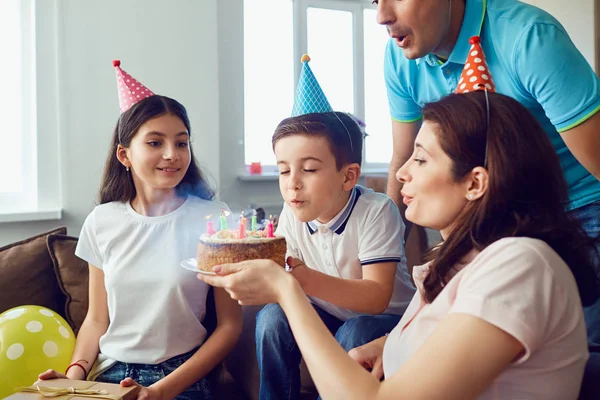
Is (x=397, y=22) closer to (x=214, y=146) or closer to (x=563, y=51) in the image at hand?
(x=563, y=51)

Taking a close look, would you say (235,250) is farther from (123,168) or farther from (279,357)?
(123,168)

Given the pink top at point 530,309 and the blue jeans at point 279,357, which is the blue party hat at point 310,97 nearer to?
the blue jeans at point 279,357

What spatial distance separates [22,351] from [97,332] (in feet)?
0.72

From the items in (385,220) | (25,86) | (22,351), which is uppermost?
(25,86)

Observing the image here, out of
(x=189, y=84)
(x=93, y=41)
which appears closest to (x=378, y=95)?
(x=189, y=84)

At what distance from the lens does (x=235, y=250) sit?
52.2 inches

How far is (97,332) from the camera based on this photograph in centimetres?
180

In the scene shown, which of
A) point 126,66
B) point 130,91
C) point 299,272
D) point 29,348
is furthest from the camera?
point 126,66

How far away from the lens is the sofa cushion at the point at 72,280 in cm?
219

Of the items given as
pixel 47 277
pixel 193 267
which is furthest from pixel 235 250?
pixel 47 277

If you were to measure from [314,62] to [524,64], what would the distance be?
354 cm

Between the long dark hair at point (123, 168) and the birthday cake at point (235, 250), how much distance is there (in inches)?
23.0

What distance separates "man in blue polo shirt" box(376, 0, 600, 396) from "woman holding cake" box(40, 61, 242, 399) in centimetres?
79

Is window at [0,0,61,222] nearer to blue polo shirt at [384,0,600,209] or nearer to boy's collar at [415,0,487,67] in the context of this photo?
blue polo shirt at [384,0,600,209]
